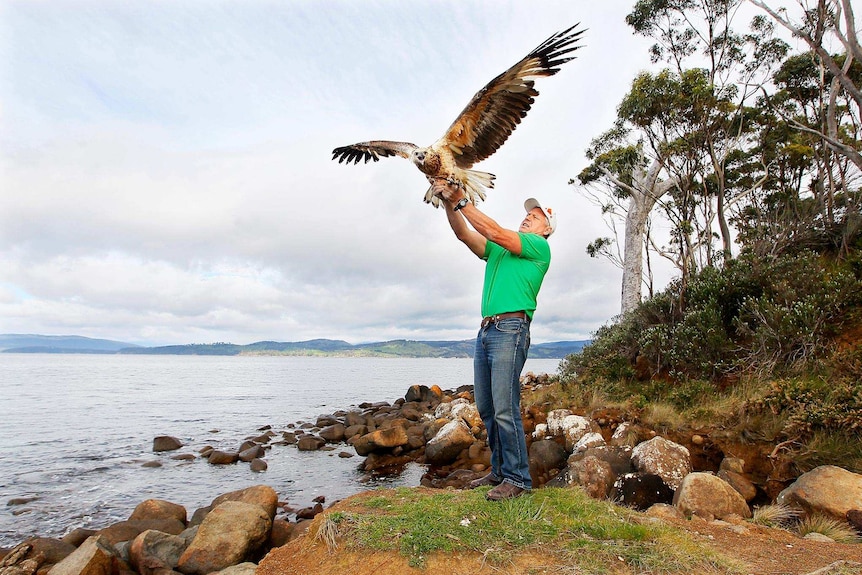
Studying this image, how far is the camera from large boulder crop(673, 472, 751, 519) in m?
5.20

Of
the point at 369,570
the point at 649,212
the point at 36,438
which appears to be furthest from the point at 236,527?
the point at 649,212

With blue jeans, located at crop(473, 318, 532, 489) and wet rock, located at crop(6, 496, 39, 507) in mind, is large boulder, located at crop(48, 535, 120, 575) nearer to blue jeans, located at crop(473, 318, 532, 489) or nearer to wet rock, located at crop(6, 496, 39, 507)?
blue jeans, located at crop(473, 318, 532, 489)

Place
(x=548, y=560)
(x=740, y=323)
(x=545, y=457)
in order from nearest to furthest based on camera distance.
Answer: (x=548, y=560), (x=545, y=457), (x=740, y=323)

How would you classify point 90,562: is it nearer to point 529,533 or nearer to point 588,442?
point 529,533

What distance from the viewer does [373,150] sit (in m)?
5.88

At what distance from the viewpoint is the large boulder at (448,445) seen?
10.9m

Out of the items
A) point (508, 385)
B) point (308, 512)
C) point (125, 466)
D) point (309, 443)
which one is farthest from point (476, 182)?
point (125, 466)

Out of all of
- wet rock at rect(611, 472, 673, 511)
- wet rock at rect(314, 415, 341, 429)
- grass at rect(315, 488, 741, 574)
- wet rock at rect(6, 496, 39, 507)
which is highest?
grass at rect(315, 488, 741, 574)

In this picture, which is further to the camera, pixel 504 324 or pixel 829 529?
pixel 829 529

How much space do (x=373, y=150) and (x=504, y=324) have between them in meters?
2.94

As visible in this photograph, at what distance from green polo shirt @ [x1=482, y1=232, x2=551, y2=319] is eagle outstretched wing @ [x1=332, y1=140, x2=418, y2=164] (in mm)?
1806

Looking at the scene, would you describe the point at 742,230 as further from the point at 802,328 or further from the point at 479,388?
the point at 479,388

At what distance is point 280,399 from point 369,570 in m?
27.5

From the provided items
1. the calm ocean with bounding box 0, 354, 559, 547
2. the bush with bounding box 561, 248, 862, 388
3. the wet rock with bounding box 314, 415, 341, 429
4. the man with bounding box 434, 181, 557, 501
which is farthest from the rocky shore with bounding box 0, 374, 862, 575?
the wet rock with bounding box 314, 415, 341, 429
